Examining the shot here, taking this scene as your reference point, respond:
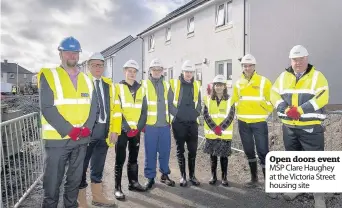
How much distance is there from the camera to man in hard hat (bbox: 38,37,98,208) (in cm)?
345

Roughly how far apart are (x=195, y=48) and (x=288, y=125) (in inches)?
531

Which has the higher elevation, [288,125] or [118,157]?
[288,125]

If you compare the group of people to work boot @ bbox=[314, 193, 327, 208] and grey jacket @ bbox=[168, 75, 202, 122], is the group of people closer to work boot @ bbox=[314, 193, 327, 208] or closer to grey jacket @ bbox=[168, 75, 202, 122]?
grey jacket @ bbox=[168, 75, 202, 122]

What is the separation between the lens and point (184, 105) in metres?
5.34

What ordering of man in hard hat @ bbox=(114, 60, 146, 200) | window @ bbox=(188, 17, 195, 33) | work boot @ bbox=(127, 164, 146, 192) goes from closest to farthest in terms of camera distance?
man in hard hat @ bbox=(114, 60, 146, 200) → work boot @ bbox=(127, 164, 146, 192) → window @ bbox=(188, 17, 195, 33)

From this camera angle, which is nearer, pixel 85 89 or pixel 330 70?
pixel 85 89

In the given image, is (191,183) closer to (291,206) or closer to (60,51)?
(291,206)

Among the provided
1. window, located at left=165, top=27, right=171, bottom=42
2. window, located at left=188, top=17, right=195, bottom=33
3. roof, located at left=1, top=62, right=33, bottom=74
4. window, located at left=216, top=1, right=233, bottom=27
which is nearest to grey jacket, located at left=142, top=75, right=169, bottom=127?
window, located at left=216, top=1, right=233, bottom=27

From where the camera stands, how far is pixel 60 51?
144 inches

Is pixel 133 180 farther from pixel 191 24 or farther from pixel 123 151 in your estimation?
pixel 191 24

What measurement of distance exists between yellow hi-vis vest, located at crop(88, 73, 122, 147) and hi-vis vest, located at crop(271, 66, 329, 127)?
2.39m

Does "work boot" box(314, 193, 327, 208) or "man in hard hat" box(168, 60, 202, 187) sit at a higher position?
"man in hard hat" box(168, 60, 202, 187)

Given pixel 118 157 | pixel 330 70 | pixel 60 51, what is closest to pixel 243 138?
pixel 118 157

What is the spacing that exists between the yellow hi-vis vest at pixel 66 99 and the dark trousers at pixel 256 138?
283 centimetres
